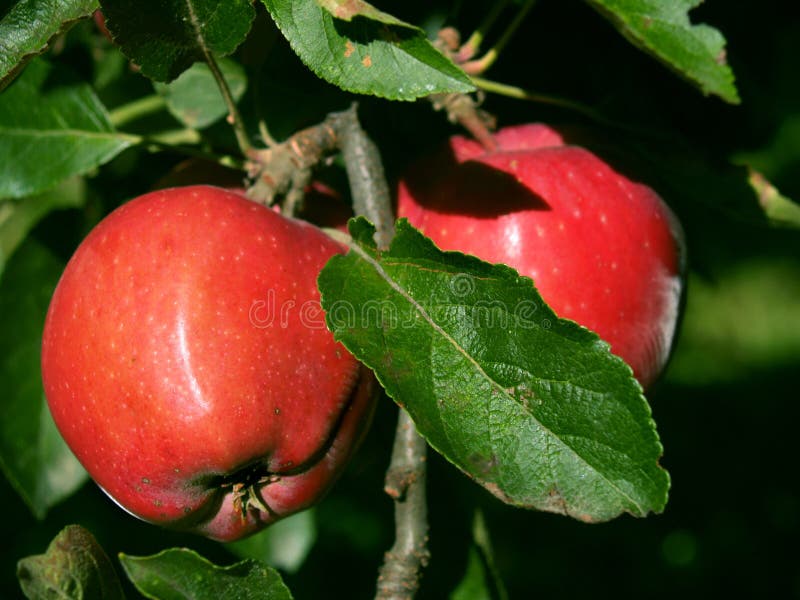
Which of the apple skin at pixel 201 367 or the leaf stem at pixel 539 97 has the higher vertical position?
the leaf stem at pixel 539 97

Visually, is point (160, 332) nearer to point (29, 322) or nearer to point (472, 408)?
point (472, 408)

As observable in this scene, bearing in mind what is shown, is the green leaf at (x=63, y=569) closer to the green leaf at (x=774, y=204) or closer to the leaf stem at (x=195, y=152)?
Answer: the leaf stem at (x=195, y=152)

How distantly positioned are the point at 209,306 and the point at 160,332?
5cm

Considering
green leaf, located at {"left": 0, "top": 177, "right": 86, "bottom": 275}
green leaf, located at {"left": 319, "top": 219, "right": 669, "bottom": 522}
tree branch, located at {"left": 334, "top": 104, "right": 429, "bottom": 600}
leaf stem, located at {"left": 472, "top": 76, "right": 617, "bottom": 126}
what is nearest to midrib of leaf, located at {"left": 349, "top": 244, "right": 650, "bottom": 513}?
green leaf, located at {"left": 319, "top": 219, "right": 669, "bottom": 522}

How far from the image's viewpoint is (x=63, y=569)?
0.87 m

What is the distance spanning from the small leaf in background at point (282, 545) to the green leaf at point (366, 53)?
72 centimetres

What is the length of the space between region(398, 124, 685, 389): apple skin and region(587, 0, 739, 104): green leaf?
0.18 m

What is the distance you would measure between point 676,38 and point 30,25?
61cm

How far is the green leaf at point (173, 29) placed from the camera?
836mm

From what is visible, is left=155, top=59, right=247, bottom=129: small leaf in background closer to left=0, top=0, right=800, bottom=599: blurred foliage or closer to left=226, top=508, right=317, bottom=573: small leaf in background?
left=0, top=0, right=800, bottom=599: blurred foliage

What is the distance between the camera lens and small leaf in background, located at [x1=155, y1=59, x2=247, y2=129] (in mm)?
1177

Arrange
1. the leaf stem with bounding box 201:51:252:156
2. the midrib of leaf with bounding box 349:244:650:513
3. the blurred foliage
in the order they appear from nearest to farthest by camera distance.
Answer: the midrib of leaf with bounding box 349:244:650:513
the leaf stem with bounding box 201:51:252:156
the blurred foliage

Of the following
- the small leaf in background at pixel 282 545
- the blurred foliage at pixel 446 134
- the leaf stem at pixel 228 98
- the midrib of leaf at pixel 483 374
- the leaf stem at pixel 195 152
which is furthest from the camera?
the small leaf in background at pixel 282 545

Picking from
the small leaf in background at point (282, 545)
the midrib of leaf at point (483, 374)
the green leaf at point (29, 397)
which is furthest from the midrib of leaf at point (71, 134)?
the small leaf in background at point (282, 545)
